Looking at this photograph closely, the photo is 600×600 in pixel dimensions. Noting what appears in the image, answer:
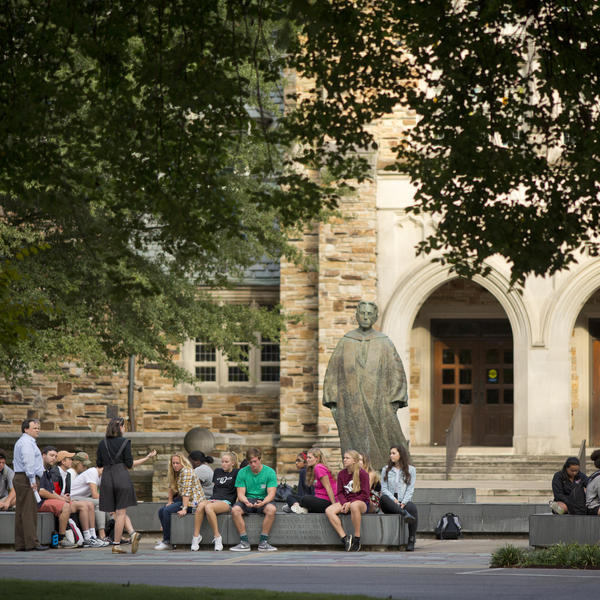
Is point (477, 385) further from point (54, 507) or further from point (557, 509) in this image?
point (54, 507)

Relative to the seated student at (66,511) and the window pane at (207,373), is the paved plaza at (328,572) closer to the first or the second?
the seated student at (66,511)

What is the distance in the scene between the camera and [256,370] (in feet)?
89.2

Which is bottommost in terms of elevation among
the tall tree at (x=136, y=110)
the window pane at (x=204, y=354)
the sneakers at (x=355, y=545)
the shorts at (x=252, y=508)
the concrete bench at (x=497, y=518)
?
the sneakers at (x=355, y=545)

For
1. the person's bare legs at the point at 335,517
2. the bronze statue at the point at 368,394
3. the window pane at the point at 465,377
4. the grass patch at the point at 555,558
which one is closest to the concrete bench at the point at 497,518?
the bronze statue at the point at 368,394

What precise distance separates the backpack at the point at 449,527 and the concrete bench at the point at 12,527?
447 cm

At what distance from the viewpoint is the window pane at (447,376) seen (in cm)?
2812

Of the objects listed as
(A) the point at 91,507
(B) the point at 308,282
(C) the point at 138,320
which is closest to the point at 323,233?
(B) the point at 308,282

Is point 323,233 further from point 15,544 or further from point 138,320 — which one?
point 15,544

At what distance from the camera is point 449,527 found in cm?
1509

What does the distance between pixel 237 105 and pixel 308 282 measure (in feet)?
45.7

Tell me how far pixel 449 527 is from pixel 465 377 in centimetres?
1324

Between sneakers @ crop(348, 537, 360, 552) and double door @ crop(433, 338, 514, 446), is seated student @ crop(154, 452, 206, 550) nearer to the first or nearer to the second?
sneakers @ crop(348, 537, 360, 552)

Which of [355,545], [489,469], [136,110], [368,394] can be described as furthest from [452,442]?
[136,110]

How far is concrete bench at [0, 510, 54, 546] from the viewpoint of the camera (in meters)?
14.5
